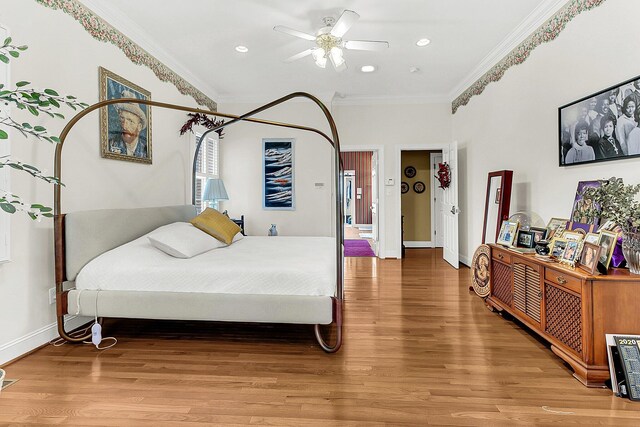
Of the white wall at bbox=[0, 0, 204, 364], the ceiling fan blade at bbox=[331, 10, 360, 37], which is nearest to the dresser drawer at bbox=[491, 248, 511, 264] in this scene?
the ceiling fan blade at bbox=[331, 10, 360, 37]

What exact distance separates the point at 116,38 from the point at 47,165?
1497 millimetres

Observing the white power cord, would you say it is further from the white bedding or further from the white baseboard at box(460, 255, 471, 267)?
the white baseboard at box(460, 255, 471, 267)

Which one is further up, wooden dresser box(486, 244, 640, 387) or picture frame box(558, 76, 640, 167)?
picture frame box(558, 76, 640, 167)

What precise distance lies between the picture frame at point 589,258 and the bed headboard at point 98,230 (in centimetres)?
335

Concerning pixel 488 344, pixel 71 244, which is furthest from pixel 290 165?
pixel 488 344

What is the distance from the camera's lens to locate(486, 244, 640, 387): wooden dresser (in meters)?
1.93

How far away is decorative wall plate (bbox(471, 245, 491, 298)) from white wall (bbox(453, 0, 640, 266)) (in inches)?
24.9

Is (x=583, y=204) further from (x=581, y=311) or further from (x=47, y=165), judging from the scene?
(x=47, y=165)

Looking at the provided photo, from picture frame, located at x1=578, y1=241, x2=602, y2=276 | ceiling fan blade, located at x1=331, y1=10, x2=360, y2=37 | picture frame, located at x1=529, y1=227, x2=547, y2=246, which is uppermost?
ceiling fan blade, located at x1=331, y1=10, x2=360, y2=37

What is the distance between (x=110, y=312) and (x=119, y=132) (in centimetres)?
173

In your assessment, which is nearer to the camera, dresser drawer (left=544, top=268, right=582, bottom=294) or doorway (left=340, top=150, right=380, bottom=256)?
dresser drawer (left=544, top=268, right=582, bottom=294)

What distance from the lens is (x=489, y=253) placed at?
3320mm

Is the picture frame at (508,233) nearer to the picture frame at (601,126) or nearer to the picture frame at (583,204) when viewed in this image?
the picture frame at (583,204)

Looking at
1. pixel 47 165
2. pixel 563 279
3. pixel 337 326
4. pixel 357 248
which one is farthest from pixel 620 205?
pixel 357 248
